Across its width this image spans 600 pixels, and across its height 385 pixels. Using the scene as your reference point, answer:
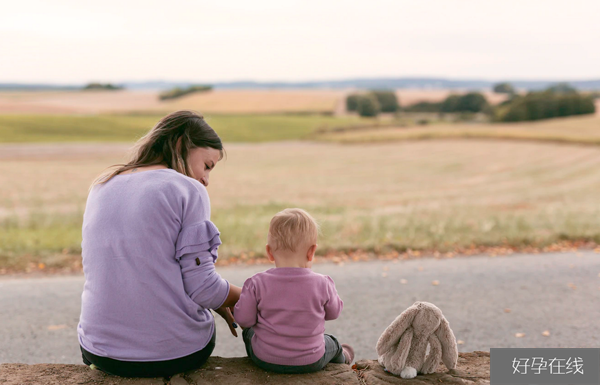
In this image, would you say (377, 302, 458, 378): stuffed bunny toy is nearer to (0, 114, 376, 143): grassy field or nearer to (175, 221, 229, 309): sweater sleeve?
(175, 221, 229, 309): sweater sleeve

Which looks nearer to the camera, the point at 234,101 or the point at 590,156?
the point at 590,156

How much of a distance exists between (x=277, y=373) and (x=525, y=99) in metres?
47.6

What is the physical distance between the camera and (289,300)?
2641 millimetres

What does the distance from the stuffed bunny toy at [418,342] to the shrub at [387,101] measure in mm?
48712

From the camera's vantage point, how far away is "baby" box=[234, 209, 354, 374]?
2.62 metres

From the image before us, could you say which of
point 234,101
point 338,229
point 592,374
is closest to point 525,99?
point 234,101

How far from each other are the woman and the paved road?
133 centimetres

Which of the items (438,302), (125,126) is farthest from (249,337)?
(125,126)

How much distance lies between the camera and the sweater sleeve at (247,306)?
8.77 ft

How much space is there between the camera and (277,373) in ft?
9.28

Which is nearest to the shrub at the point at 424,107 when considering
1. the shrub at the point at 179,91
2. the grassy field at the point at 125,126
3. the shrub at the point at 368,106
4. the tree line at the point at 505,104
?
the tree line at the point at 505,104

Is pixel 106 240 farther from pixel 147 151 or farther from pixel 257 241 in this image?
pixel 257 241

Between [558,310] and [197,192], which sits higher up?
[197,192]

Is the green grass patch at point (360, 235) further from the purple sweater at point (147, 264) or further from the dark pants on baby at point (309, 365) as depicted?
the purple sweater at point (147, 264)
